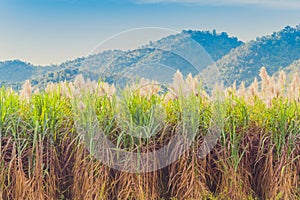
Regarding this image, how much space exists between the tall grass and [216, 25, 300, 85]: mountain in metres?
13.8

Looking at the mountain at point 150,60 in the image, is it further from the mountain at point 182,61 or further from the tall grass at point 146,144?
the tall grass at point 146,144

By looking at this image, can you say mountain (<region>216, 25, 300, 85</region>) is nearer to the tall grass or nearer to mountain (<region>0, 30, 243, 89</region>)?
mountain (<region>0, 30, 243, 89</region>)

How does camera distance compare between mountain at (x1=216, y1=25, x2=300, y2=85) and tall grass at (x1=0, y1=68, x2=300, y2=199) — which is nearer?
tall grass at (x1=0, y1=68, x2=300, y2=199)

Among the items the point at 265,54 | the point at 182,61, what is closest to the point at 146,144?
the point at 182,61

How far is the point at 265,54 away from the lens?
2006 centimetres

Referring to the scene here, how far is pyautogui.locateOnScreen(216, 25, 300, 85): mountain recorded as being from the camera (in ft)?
59.5

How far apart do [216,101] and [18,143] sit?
1678mm

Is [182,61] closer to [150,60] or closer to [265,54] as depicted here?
[150,60]

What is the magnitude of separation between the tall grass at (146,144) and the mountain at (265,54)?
13.8 metres

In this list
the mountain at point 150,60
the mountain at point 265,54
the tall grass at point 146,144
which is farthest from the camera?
the mountain at point 265,54

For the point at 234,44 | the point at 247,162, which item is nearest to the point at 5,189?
the point at 247,162

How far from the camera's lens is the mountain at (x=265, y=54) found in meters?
18.1

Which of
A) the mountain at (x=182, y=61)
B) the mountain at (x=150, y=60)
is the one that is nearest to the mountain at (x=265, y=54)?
the mountain at (x=182, y=61)

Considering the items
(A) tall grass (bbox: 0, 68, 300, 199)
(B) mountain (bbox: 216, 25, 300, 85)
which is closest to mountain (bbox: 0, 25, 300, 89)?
(B) mountain (bbox: 216, 25, 300, 85)
